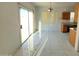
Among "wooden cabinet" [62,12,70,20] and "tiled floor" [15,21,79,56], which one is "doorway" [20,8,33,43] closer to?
"tiled floor" [15,21,79,56]

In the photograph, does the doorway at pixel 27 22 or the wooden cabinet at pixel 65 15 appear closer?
the wooden cabinet at pixel 65 15

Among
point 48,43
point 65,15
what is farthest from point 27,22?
point 65,15

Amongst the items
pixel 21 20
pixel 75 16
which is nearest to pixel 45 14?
pixel 75 16

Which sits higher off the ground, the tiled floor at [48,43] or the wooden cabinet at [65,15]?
the wooden cabinet at [65,15]

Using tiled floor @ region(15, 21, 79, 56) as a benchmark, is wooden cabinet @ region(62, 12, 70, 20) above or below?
above

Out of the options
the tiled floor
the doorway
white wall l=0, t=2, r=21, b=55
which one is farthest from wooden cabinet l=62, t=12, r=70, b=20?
white wall l=0, t=2, r=21, b=55

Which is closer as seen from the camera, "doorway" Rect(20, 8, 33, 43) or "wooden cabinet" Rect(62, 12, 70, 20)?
"wooden cabinet" Rect(62, 12, 70, 20)

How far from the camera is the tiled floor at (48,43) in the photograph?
2.24 meters

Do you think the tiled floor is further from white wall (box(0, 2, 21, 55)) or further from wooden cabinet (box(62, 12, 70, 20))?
wooden cabinet (box(62, 12, 70, 20))

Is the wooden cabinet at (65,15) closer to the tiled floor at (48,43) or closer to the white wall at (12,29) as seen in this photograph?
the tiled floor at (48,43)

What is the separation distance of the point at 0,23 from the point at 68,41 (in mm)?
1759

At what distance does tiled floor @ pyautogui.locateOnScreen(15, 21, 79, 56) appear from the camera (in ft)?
7.34

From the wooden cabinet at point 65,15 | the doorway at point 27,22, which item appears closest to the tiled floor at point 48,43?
the doorway at point 27,22

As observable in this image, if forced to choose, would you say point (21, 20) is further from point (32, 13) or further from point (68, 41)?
point (68, 41)
